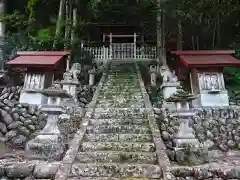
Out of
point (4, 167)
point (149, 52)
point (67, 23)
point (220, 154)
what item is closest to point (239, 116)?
point (220, 154)

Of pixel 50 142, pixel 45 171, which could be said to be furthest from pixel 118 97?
pixel 45 171

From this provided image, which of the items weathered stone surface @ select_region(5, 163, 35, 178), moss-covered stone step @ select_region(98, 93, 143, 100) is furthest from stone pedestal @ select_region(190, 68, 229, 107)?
weathered stone surface @ select_region(5, 163, 35, 178)

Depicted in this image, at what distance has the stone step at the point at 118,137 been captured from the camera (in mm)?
5469

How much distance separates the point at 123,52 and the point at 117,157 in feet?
44.8

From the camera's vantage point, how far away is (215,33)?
1661 cm

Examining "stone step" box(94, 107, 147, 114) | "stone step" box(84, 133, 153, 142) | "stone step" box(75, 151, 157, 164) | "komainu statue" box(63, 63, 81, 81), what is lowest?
"stone step" box(75, 151, 157, 164)

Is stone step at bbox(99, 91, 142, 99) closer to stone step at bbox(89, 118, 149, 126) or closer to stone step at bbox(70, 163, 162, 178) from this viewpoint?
stone step at bbox(89, 118, 149, 126)

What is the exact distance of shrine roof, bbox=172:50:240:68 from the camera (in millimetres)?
8344

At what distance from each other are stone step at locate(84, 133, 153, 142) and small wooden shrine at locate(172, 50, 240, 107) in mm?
3418

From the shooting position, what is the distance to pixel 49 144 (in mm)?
4949

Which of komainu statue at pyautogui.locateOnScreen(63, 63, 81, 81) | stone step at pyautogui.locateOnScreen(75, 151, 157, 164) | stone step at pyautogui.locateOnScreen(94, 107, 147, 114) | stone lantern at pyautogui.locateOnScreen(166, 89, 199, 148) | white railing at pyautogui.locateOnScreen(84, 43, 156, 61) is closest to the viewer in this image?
stone step at pyautogui.locateOnScreen(75, 151, 157, 164)

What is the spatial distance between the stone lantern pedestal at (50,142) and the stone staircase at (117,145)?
49cm

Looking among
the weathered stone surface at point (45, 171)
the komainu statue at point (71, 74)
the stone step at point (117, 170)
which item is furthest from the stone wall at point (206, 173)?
the komainu statue at point (71, 74)

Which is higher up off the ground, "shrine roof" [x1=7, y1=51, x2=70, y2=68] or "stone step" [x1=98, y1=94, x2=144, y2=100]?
"shrine roof" [x1=7, y1=51, x2=70, y2=68]
